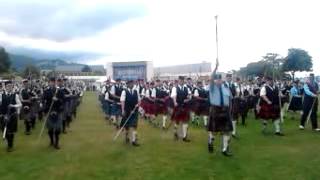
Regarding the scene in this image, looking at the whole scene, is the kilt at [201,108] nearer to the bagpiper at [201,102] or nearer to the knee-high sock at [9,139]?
the bagpiper at [201,102]

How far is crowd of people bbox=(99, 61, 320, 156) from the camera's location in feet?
40.0

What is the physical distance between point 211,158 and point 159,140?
3.73 m

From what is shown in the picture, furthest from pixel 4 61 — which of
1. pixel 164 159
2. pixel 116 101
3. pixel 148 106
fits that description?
pixel 164 159

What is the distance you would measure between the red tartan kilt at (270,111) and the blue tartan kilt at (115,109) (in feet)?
18.9

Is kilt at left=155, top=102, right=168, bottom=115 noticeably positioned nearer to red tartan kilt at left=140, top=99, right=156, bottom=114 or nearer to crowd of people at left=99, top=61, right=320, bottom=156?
crowd of people at left=99, top=61, right=320, bottom=156

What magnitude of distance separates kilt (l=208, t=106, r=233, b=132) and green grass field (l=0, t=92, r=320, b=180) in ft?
2.14

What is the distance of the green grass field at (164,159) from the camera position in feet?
33.3

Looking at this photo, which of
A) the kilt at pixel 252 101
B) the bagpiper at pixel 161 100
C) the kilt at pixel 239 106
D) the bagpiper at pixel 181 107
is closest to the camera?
the bagpiper at pixel 181 107

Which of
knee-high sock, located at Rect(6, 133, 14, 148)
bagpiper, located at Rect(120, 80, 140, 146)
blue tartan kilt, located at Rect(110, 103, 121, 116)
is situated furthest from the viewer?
blue tartan kilt, located at Rect(110, 103, 121, 116)

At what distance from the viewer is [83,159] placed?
12.0m

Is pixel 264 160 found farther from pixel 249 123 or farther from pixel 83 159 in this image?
pixel 249 123

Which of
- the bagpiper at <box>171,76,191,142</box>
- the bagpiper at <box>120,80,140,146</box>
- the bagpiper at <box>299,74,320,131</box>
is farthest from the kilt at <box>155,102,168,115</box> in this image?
the bagpiper at <box>120,80,140,146</box>

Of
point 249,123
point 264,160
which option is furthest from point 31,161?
point 249,123

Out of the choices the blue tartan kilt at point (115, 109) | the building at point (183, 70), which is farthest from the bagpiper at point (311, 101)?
the building at point (183, 70)
